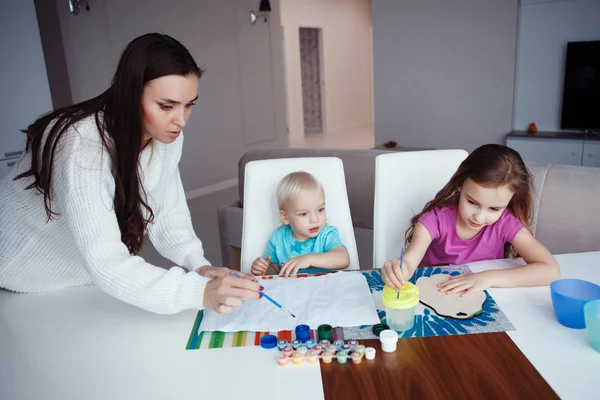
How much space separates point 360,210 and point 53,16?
350 centimetres

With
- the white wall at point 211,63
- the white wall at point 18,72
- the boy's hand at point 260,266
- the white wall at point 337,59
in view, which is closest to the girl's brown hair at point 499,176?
the boy's hand at point 260,266

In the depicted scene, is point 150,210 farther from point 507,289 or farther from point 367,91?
point 367,91

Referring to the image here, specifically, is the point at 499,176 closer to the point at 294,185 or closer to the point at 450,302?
the point at 450,302

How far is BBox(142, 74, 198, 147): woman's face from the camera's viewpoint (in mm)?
1137

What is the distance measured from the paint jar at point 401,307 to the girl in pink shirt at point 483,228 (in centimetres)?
13

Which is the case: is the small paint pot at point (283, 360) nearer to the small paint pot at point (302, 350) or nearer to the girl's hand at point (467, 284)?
the small paint pot at point (302, 350)

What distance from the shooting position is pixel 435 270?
4.62 ft

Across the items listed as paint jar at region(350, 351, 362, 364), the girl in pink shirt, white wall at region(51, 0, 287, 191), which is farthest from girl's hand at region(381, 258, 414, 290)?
white wall at region(51, 0, 287, 191)

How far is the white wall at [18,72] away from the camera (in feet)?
9.39

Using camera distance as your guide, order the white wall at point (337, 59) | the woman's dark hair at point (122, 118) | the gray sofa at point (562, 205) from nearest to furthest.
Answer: the woman's dark hair at point (122, 118) → the gray sofa at point (562, 205) → the white wall at point (337, 59)

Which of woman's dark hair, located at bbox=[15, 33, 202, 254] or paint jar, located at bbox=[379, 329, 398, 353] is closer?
paint jar, located at bbox=[379, 329, 398, 353]

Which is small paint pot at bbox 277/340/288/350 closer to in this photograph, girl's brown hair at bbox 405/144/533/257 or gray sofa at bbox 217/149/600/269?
girl's brown hair at bbox 405/144/533/257

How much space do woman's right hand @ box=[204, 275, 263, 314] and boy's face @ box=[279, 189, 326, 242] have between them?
65 cm

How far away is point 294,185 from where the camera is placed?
1.70 meters
